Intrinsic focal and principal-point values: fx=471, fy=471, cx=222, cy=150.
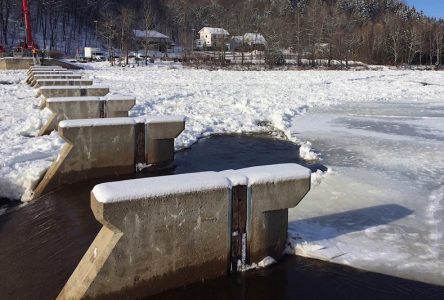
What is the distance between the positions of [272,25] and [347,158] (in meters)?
78.2

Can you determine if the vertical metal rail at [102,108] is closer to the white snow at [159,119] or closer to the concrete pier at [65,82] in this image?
the white snow at [159,119]

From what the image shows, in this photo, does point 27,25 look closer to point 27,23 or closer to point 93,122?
point 27,23

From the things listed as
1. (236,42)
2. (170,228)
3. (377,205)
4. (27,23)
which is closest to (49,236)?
(170,228)

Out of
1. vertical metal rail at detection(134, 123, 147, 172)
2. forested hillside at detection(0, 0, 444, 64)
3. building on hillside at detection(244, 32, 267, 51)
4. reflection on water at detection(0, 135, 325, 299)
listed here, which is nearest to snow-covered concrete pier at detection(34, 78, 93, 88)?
reflection on water at detection(0, 135, 325, 299)

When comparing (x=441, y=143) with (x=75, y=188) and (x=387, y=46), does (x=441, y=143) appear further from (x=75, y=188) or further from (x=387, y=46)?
(x=387, y=46)

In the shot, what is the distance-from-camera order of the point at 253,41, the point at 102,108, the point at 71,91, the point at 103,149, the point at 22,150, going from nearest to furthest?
the point at 103,149 < the point at 22,150 < the point at 102,108 < the point at 71,91 < the point at 253,41

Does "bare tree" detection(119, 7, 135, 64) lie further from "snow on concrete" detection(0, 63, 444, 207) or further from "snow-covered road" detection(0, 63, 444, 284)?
"snow-covered road" detection(0, 63, 444, 284)

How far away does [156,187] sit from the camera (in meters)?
4.98

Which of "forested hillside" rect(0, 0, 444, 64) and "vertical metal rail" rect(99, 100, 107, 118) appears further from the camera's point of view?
"forested hillside" rect(0, 0, 444, 64)

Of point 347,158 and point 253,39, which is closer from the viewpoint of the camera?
point 347,158

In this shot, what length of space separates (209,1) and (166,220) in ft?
585

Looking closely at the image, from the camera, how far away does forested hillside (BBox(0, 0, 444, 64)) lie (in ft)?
265

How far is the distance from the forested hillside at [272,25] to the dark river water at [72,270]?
66087 mm

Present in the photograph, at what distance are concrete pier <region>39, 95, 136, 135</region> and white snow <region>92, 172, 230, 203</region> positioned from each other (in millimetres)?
7969
